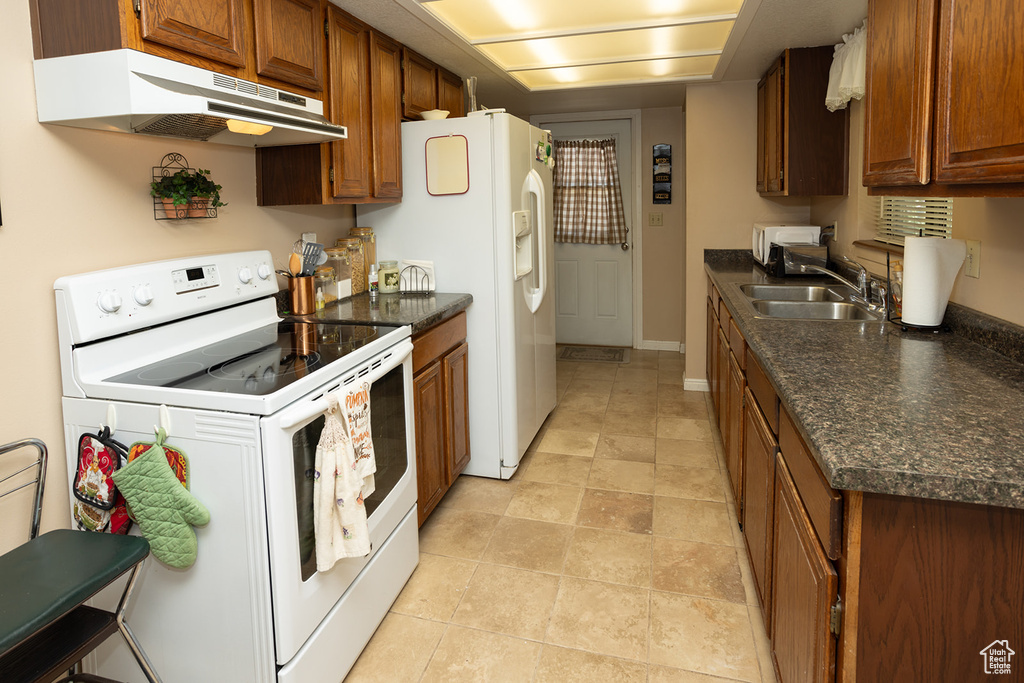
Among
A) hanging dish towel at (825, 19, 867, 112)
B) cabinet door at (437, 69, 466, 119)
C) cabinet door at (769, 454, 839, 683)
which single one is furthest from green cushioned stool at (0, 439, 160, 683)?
hanging dish towel at (825, 19, 867, 112)

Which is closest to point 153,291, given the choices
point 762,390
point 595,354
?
point 762,390

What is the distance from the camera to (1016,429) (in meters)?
1.24

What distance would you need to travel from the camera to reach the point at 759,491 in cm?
202

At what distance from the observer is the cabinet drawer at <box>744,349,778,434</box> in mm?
1799

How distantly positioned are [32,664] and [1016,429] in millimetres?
1970

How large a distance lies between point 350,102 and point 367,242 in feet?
2.35

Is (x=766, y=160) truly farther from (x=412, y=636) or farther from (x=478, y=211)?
(x=412, y=636)

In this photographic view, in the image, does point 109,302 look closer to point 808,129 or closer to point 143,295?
point 143,295

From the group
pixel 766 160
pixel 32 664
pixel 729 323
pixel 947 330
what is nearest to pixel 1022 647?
pixel 947 330

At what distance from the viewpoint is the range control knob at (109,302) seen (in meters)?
1.73

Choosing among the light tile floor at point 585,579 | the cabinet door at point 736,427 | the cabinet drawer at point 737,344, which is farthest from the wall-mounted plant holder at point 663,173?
the cabinet door at point 736,427

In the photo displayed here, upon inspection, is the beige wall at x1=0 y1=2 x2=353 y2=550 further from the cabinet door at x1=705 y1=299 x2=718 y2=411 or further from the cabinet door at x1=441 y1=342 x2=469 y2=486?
the cabinet door at x1=705 y1=299 x2=718 y2=411

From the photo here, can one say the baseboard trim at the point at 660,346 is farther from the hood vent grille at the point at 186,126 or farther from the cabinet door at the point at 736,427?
the hood vent grille at the point at 186,126

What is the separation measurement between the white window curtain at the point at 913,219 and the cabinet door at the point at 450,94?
7.29 ft
